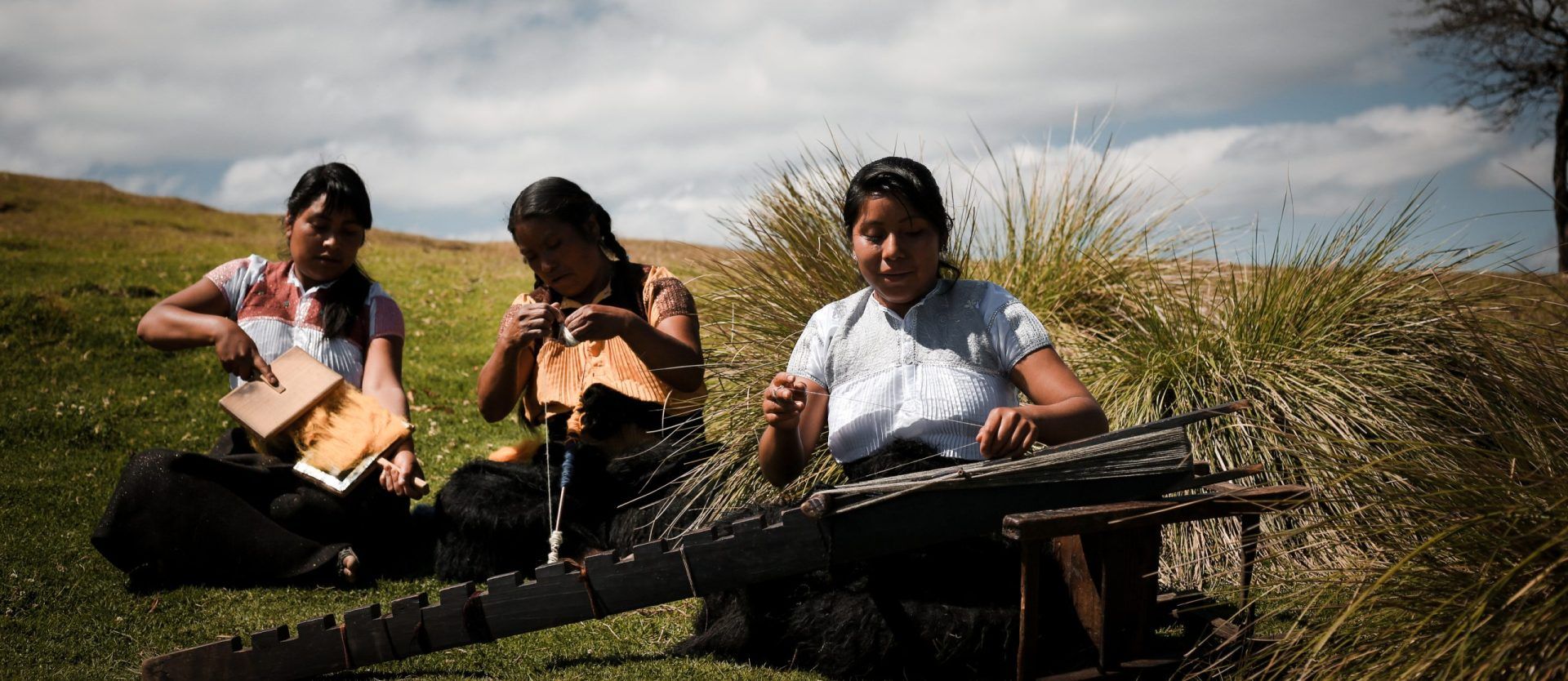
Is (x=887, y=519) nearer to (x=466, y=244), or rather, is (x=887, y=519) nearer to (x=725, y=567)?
(x=725, y=567)

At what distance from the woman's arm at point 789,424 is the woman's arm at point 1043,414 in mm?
532

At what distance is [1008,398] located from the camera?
3.26 metres

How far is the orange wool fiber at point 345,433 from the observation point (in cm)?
434

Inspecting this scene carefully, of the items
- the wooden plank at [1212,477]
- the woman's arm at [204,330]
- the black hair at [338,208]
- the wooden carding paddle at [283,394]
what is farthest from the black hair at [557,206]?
the wooden plank at [1212,477]

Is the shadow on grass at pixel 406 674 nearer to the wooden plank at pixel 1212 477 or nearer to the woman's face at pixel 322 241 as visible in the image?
the woman's face at pixel 322 241

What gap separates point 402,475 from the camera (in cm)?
430

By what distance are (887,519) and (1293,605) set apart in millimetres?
1241

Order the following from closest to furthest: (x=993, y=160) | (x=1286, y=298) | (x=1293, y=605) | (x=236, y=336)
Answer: (x=1293, y=605), (x=236, y=336), (x=1286, y=298), (x=993, y=160)

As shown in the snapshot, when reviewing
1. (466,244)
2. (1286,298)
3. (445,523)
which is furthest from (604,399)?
(466,244)

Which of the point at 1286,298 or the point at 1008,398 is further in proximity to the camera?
the point at 1286,298

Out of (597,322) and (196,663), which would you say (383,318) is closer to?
(597,322)

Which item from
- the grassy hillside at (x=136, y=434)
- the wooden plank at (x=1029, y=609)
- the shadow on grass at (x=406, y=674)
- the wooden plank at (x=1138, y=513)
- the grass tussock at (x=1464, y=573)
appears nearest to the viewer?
the grass tussock at (x=1464, y=573)

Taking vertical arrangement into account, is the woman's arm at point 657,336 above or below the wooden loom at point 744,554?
above

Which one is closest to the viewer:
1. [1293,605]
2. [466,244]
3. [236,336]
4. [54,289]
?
[1293,605]
